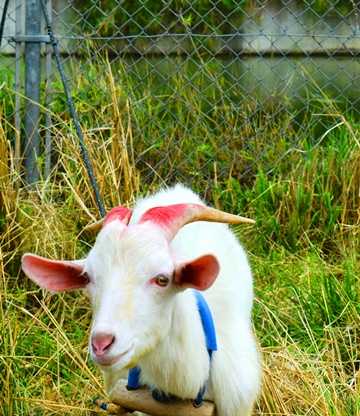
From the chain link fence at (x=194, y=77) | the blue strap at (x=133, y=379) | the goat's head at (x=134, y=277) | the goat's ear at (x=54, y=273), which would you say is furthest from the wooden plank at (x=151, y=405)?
the chain link fence at (x=194, y=77)

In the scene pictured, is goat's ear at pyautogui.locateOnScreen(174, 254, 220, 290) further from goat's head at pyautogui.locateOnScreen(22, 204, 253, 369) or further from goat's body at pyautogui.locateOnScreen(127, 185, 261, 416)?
goat's body at pyautogui.locateOnScreen(127, 185, 261, 416)

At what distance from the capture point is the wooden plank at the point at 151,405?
3.82 m

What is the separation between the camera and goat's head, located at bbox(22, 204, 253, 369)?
3.21 meters

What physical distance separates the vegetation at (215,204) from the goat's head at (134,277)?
1.21 meters

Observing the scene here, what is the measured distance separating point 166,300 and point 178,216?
294 mm

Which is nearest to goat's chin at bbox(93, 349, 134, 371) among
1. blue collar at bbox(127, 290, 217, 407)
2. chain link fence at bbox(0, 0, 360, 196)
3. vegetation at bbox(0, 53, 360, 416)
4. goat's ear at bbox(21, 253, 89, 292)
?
goat's ear at bbox(21, 253, 89, 292)

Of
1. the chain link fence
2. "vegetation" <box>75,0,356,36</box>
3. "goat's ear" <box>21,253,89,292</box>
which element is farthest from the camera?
"vegetation" <box>75,0,356,36</box>

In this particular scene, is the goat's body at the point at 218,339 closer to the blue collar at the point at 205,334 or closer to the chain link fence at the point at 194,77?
the blue collar at the point at 205,334

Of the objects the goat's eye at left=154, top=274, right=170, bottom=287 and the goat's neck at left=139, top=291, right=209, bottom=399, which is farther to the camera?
the goat's neck at left=139, top=291, right=209, bottom=399

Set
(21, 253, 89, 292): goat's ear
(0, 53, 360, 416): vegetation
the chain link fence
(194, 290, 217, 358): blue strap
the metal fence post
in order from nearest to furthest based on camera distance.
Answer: (21, 253, 89, 292): goat's ear < (194, 290, 217, 358): blue strap < (0, 53, 360, 416): vegetation < the metal fence post < the chain link fence

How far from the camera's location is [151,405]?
385 cm

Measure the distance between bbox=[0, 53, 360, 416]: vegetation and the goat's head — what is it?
1.21 metres

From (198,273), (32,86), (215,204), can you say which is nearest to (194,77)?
(215,204)

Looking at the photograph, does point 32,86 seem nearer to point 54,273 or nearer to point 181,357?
point 54,273
